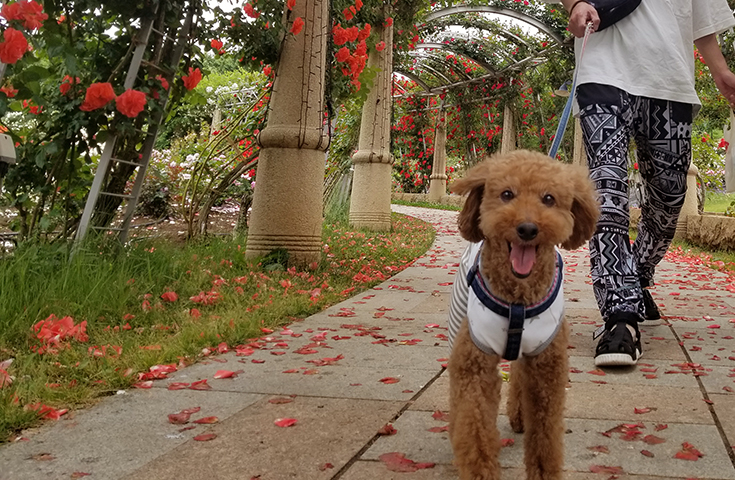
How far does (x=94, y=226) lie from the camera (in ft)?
14.5

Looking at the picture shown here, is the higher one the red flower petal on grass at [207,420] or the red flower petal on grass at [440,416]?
the red flower petal on grass at [440,416]

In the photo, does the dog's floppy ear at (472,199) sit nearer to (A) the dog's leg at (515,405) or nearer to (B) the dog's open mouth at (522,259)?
(B) the dog's open mouth at (522,259)

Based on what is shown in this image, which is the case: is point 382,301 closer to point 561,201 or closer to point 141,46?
point 141,46

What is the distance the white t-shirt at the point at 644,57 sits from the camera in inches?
128

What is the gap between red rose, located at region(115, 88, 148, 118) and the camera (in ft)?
13.1

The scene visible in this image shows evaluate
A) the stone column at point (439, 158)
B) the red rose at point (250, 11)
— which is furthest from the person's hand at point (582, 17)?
the stone column at point (439, 158)

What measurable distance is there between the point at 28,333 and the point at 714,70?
3726 millimetres

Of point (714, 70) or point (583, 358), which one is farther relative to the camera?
point (714, 70)

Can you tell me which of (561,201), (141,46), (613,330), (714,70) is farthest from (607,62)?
(141,46)

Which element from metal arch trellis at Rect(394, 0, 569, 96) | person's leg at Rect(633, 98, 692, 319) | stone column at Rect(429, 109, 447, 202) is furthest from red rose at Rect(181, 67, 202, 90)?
stone column at Rect(429, 109, 447, 202)

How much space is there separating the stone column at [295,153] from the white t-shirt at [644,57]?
8.64ft

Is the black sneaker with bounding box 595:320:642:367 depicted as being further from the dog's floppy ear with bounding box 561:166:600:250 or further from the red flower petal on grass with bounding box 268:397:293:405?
the red flower petal on grass with bounding box 268:397:293:405

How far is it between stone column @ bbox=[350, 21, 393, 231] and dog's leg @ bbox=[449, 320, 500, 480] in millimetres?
8045

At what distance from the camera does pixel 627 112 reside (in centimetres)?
325
